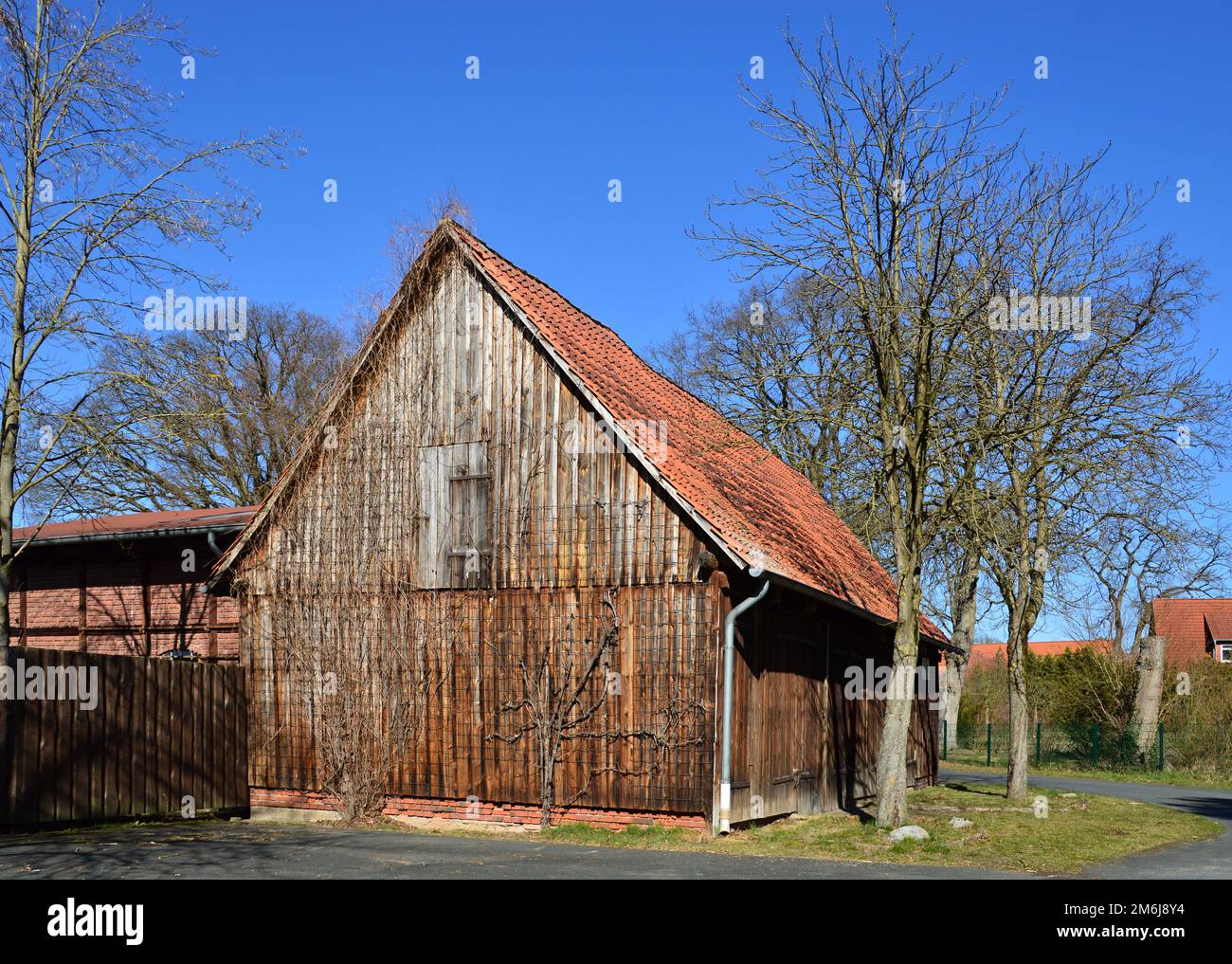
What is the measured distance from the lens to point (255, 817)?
18.2 meters

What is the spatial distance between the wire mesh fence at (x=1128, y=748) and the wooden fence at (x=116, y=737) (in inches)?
948

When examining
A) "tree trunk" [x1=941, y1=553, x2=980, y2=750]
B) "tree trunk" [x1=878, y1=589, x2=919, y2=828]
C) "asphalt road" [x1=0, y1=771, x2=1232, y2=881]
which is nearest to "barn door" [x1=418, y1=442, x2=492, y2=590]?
"asphalt road" [x1=0, y1=771, x2=1232, y2=881]

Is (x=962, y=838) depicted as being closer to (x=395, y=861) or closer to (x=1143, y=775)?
(x=395, y=861)

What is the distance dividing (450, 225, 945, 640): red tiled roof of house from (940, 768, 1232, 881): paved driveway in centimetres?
504

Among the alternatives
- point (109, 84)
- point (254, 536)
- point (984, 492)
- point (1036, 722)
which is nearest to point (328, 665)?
point (254, 536)

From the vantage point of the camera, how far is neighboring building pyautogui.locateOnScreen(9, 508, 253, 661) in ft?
69.9

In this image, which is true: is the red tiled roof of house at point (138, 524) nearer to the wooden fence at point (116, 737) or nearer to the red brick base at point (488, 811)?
the wooden fence at point (116, 737)

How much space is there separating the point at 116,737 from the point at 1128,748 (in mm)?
27495

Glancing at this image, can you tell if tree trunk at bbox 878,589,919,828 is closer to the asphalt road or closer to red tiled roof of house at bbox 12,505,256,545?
the asphalt road

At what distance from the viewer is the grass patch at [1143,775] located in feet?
100

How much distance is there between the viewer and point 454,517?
17.2m

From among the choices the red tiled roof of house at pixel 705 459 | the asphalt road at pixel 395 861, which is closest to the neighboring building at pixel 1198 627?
the red tiled roof of house at pixel 705 459
